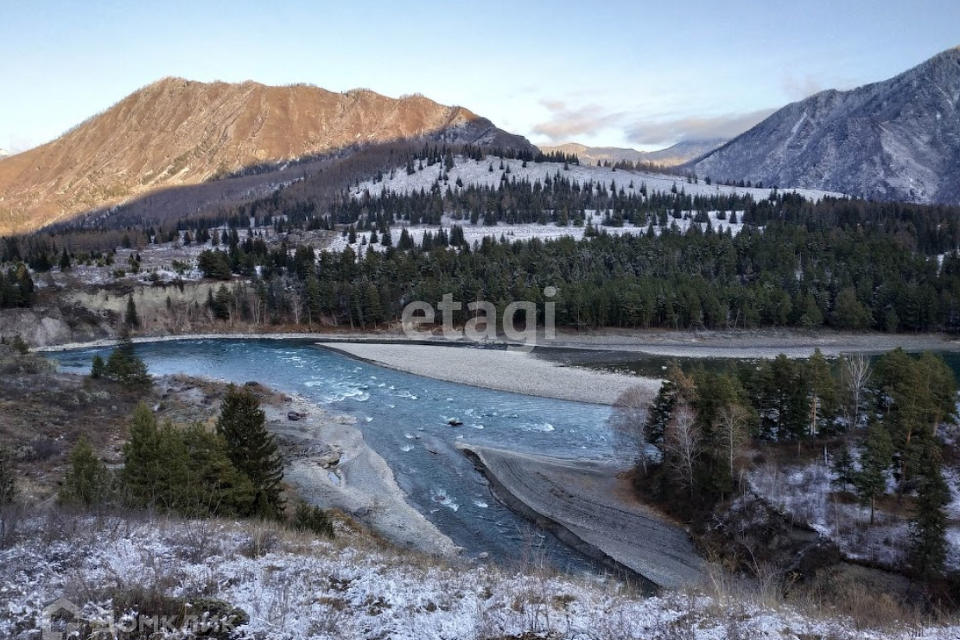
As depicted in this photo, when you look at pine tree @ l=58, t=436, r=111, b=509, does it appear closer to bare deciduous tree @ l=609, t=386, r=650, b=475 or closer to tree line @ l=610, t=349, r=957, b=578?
tree line @ l=610, t=349, r=957, b=578

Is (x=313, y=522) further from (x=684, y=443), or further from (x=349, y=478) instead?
(x=684, y=443)

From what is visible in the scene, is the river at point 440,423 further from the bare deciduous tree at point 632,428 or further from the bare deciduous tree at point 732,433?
the bare deciduous tree at point 732,433

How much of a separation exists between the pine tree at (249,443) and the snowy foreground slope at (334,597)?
8605mm

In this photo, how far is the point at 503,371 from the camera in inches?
2000

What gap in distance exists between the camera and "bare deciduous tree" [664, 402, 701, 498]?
76.5 ft

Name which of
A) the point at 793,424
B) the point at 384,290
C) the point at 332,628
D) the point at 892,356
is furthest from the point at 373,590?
the point at 384,290

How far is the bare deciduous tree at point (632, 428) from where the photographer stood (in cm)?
2717

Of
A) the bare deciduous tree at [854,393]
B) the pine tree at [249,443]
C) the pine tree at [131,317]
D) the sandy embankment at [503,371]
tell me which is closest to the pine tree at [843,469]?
the bare deciduous tree at [854,393]

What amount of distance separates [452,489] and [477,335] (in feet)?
155

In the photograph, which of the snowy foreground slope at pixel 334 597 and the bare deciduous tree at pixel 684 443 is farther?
the bare deciduous tree at pixel 684 443

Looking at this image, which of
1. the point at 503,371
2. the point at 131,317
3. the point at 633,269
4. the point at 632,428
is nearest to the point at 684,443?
the point at 632,428

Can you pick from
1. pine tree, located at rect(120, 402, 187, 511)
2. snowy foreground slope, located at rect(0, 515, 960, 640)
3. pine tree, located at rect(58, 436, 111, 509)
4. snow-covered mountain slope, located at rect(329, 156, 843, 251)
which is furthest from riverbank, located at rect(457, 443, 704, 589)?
snow-covered mountain slope, located at rect(329, 156, 843, 251)

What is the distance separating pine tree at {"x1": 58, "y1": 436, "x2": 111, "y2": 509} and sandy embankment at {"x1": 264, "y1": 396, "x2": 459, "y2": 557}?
9.75 m

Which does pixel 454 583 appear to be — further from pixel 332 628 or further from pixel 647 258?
pixel 647 258
